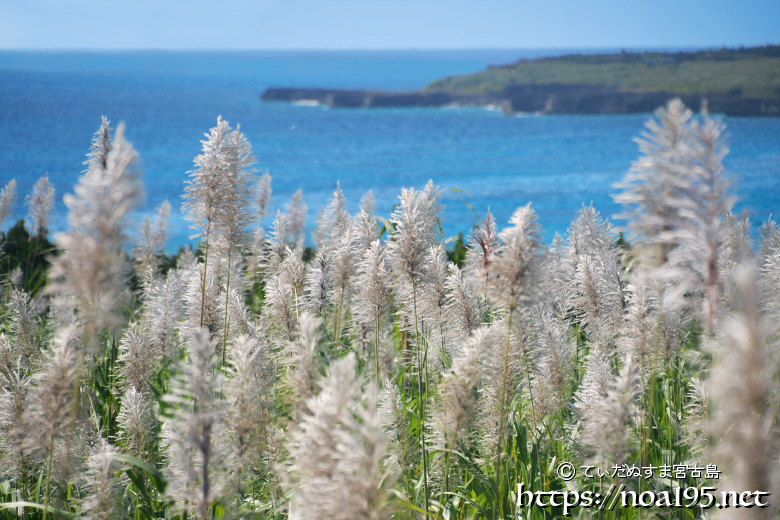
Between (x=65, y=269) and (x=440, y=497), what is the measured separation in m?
1.96

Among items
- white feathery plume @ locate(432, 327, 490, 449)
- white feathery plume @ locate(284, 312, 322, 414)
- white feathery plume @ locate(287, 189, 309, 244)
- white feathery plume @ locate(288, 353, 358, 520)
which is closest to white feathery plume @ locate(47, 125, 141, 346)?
white feathery plume @ locate(284, 312, 322, 414)

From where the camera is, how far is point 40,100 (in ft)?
232

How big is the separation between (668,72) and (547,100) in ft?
48.6

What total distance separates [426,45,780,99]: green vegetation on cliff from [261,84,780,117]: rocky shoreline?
424mm

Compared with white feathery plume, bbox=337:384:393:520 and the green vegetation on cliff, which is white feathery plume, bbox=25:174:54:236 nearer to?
white feathery plume, bbox=337:384:393:520

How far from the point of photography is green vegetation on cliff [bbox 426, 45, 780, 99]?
24156 mm

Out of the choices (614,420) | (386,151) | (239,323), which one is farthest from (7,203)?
(386,151)

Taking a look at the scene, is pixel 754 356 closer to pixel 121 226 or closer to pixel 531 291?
pixel 531 291

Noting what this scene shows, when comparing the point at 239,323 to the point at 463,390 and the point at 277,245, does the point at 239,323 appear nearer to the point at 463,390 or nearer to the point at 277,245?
the point at 277,245

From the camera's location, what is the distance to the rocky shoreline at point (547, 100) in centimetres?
2558

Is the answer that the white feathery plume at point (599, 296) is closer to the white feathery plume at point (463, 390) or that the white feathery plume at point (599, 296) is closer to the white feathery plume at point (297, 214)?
the white feathery plume at point (463, 390)

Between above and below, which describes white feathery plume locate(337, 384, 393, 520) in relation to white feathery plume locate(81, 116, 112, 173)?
below

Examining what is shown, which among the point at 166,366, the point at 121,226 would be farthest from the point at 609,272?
the point at 166,366

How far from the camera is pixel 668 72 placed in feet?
100
